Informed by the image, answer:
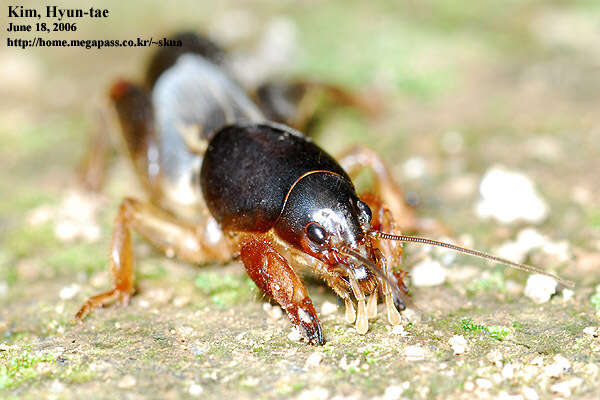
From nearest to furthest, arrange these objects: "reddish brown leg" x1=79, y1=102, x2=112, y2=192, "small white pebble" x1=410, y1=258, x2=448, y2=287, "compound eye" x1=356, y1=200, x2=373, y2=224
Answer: "compound eye" x1=356, y1=200, x2=373, y2=224, "small white pebble" x1=410, y1=258, x2=448, y2=287, "reddish brown leg" x1=79, y1=102, x2=112, y2=192

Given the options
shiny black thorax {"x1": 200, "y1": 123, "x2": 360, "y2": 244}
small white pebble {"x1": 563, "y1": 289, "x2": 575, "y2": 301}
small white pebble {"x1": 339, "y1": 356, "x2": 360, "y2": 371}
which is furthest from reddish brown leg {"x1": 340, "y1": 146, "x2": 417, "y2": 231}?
small white pebble {"x1": 339, "y1": 356, "x2": 360, "y2": 371}

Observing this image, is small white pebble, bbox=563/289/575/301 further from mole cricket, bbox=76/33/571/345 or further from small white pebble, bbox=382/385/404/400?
small white pebble, bbox=382/385/404/400

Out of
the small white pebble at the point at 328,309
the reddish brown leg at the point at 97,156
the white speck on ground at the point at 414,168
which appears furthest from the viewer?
the reddish brown leg at the point at 97,156

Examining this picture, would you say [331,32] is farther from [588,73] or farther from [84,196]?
[84,196]

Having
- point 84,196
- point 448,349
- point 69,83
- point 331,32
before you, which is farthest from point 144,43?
point 448,349

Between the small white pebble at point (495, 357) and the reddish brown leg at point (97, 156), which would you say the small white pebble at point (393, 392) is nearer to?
the small white pebble at point (495, 357)

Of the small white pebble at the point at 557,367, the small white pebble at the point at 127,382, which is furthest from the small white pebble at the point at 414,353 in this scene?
the small white pebble at the point at 127,382
